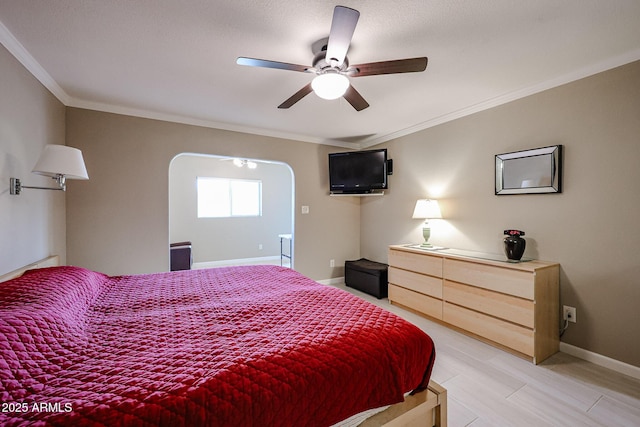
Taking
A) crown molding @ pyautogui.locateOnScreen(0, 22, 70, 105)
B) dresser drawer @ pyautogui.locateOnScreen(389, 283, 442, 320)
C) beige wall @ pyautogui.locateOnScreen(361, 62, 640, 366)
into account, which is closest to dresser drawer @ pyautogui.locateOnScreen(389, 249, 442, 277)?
dresser drawer @ pyautogui.locateOnScreen(389, 283, 442, 320)

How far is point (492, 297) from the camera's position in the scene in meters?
2.41

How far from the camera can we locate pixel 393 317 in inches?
57.1

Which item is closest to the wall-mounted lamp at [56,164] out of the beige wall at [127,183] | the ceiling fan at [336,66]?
the beige wall at [127,183]

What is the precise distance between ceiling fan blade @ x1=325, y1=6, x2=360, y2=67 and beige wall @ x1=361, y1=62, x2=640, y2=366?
2.07m

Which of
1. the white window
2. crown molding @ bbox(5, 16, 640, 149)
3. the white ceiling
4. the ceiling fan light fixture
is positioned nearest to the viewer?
the white ceiling

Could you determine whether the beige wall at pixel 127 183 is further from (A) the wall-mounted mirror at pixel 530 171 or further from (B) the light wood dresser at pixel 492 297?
(A) the wall-mounted mirror at pixel 530 171

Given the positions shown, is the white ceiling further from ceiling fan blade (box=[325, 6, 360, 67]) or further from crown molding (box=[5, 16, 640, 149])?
ceiling fan blade (box=[325, 6, 360, 67])

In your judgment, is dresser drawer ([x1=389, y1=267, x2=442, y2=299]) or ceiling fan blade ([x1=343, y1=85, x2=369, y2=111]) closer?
ceiling fan blade ([x1=343, y1=85, x2=369, y2=111])

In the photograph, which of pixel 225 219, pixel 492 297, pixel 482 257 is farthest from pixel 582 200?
pixel 225 219

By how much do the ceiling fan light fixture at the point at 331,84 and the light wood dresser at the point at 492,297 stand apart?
200cm

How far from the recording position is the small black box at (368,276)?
12.4 feet

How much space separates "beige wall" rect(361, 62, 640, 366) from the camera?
2020 millimetres

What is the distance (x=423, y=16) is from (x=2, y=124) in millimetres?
2697

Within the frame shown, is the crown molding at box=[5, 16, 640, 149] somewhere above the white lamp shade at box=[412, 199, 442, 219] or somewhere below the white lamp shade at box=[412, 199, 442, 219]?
above
